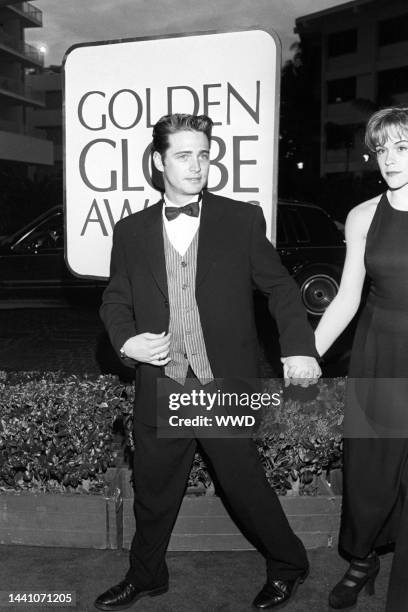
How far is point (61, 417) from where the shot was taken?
3.77 m

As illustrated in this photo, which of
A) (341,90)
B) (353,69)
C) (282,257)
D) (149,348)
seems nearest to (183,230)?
(149,348)

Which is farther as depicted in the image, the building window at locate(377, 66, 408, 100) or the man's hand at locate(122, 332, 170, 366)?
the building window at locate(377, 66, 408, 100)

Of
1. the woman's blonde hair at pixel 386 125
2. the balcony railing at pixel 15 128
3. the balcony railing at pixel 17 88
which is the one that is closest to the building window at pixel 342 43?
the balcony railing at pixel 15 128

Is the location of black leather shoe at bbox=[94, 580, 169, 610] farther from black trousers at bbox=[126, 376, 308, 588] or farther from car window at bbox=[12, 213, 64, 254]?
car window at bbox=[12, 213, 64, 254]

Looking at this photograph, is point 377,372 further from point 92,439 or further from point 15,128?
point 15,128

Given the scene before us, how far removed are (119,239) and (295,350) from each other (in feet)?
2.81

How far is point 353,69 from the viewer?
5969 centimetres

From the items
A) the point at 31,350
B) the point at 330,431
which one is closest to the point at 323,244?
the point at 31,350

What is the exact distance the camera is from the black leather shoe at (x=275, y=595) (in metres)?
3.07

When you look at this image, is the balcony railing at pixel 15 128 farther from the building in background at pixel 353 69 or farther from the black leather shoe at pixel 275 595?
the black leather shoe at pixel 275 595

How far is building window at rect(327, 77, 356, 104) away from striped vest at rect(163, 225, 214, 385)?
61.0 meters

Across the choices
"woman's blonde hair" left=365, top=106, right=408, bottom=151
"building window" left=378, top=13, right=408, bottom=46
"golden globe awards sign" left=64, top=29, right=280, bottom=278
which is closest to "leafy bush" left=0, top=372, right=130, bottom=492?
"golden globe awards sign" left=64, top=29, right=280, bottom=278

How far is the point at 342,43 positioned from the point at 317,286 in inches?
2196

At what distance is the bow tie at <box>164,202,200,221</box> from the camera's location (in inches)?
114
